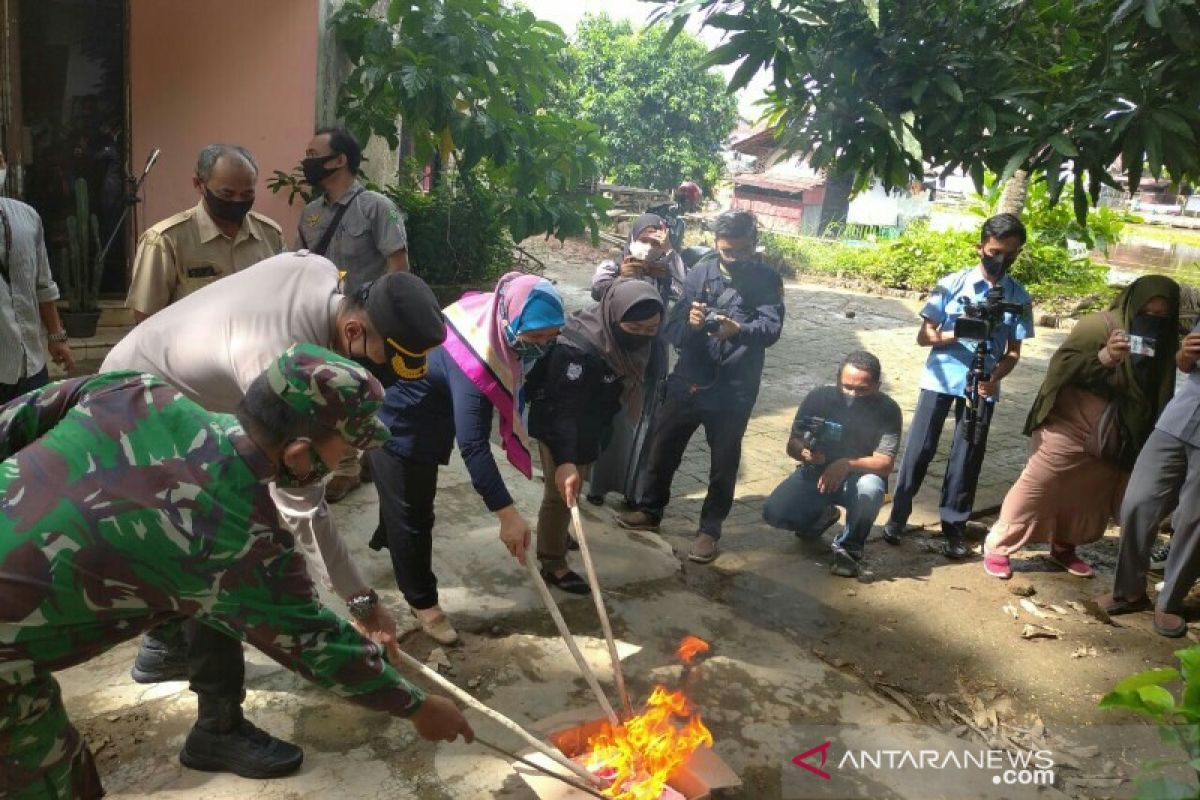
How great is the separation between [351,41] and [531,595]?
4.80m

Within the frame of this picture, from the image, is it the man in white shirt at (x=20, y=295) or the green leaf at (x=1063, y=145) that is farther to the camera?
the green leaf at (x=1063, y=145)

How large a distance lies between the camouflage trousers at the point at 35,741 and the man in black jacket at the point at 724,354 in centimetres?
349

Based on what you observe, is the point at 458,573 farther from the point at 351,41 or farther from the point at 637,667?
the point at 351,41

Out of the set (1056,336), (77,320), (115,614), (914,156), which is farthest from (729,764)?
(1056,336)

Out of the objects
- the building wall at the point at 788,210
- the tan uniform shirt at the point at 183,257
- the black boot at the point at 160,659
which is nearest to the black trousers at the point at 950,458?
the tan uniform shirt at the point at 183,257

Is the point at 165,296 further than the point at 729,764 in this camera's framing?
Yes

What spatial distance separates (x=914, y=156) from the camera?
14.1ft

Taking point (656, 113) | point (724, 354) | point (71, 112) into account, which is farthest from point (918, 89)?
point (656, 113)

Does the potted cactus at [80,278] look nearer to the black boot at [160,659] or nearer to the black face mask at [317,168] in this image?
the black face mask at [317,168]

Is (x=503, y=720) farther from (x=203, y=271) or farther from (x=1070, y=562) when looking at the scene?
(x=1070, y=562)

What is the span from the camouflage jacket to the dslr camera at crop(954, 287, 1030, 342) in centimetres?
416

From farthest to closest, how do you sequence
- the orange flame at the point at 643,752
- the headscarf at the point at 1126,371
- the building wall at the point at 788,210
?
1. the building wall at the point at 788,210
2. the headscarf at the point at 1126,371
3. the orange flame at the point at 643,752

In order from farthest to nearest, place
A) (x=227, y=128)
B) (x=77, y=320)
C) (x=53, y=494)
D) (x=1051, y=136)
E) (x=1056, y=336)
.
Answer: (x=1056, y=336) → (x=227, y=128) → (x=77, y=320) → (x=1051, y=136) → (x=53, y=494)

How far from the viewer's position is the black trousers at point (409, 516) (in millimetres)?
3533
